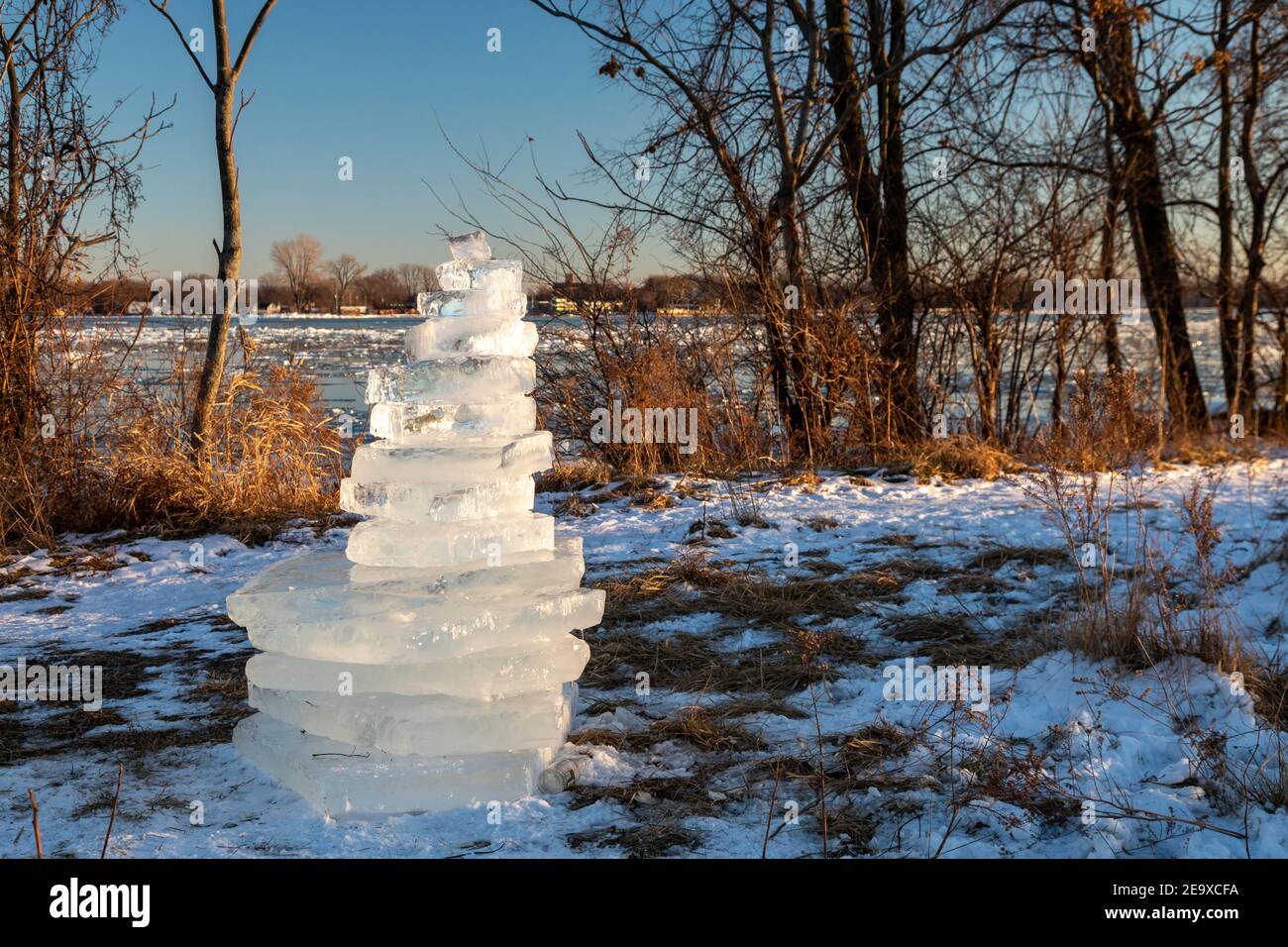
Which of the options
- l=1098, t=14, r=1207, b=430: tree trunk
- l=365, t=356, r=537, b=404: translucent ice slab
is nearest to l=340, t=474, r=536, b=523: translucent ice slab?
l=365, t=356, r=537, b=404: translucent ice slab

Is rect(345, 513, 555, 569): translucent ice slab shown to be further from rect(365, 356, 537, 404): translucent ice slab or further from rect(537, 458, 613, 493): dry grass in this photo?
rect(537, 458, 613, 493): dry grass

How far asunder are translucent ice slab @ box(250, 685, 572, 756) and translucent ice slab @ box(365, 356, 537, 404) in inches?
39.1

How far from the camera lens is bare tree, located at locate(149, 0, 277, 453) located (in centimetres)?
820

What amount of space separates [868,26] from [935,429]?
14.3 ft

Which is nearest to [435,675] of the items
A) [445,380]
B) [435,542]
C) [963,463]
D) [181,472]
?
[435,542]

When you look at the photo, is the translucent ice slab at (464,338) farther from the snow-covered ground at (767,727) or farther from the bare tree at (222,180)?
the bare tree at (222,180)

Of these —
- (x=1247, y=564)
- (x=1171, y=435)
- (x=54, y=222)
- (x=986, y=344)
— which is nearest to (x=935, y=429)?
(x=986, y=344)

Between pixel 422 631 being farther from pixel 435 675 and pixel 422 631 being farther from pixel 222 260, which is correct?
pixel 222 260

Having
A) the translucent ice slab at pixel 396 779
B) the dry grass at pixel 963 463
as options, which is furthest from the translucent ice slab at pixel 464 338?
the dry grass at pixel 963 463

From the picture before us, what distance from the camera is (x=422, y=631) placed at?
127 inches

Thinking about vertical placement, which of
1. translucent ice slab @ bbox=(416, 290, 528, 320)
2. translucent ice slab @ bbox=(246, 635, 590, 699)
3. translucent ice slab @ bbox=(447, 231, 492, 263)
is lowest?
translucent ice slab @ bbox=(246, 635, 590, 699)

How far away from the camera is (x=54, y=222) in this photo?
7.92m

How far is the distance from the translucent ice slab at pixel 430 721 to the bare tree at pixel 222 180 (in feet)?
17.8

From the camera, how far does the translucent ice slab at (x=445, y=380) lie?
11.6 ft
